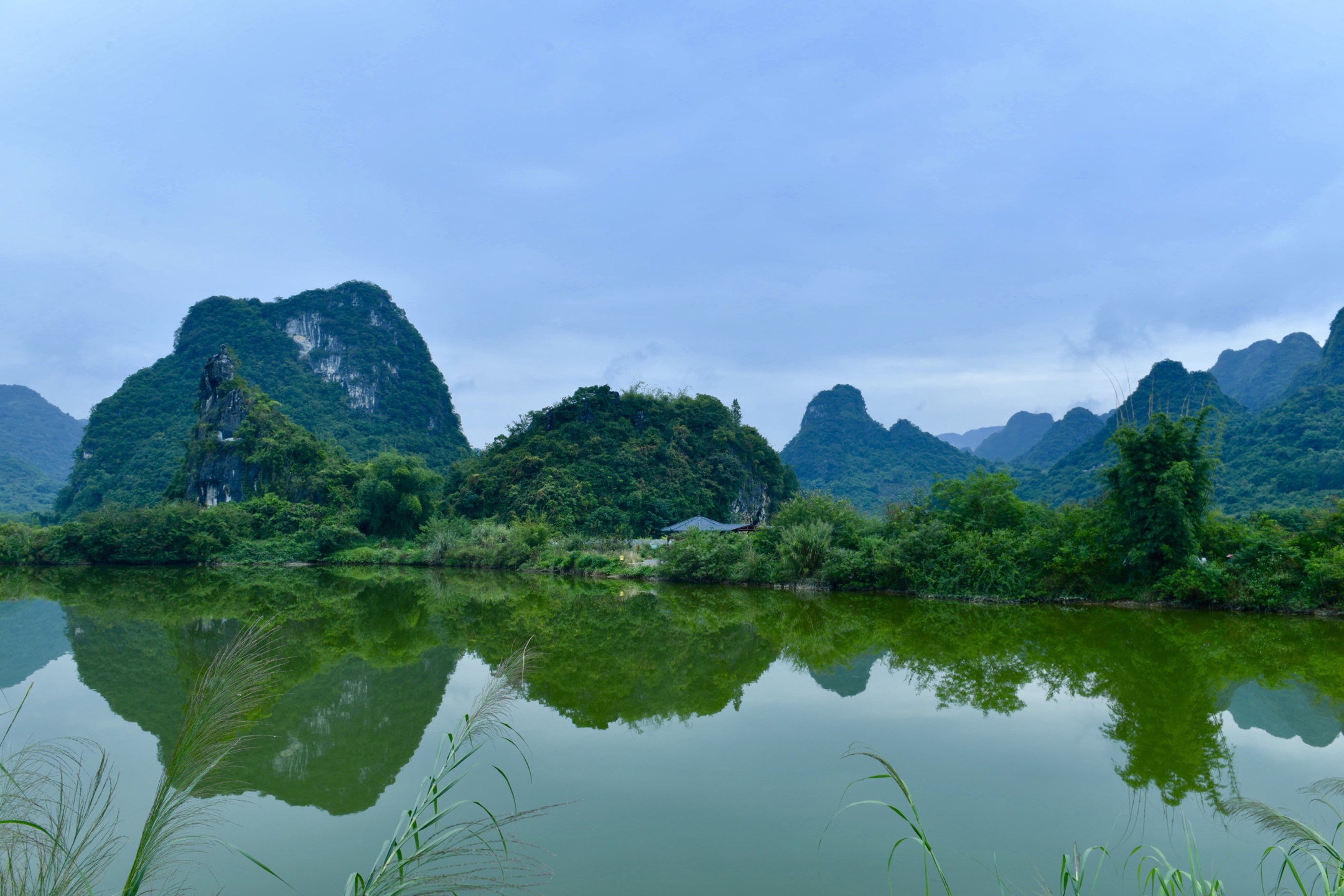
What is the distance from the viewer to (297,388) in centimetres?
5822

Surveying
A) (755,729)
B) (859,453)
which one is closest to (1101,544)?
(755,729)

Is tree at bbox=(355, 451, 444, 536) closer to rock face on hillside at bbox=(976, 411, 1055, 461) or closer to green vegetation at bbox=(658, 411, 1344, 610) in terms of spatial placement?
green vegetation at bbox=(658, 411, 1344, 610)

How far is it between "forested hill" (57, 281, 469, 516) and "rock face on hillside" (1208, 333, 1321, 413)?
6452 centimetres

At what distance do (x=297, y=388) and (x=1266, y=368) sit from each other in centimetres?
7984

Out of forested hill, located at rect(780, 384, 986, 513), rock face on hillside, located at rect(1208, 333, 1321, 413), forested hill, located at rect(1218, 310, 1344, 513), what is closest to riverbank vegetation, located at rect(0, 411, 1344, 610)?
forested hill, located at rect(1218, 310, 1344, 513)

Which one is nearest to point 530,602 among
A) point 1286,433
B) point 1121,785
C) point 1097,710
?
point 1097,710

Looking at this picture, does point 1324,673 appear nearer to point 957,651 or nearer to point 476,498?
point 957,651

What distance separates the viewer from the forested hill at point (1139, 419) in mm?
39219

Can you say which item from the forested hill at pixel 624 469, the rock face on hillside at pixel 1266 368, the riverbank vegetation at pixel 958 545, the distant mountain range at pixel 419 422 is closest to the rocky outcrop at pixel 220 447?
the distant mountain range at pixel 419 422

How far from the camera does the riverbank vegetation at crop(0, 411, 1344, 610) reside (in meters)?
13.0

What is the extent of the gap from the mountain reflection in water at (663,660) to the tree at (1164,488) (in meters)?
1.31

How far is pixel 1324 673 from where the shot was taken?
27.2ft

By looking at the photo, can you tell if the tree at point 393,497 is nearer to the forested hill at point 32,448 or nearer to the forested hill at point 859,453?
the forested hill at point 32,448

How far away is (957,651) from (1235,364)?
251ft
